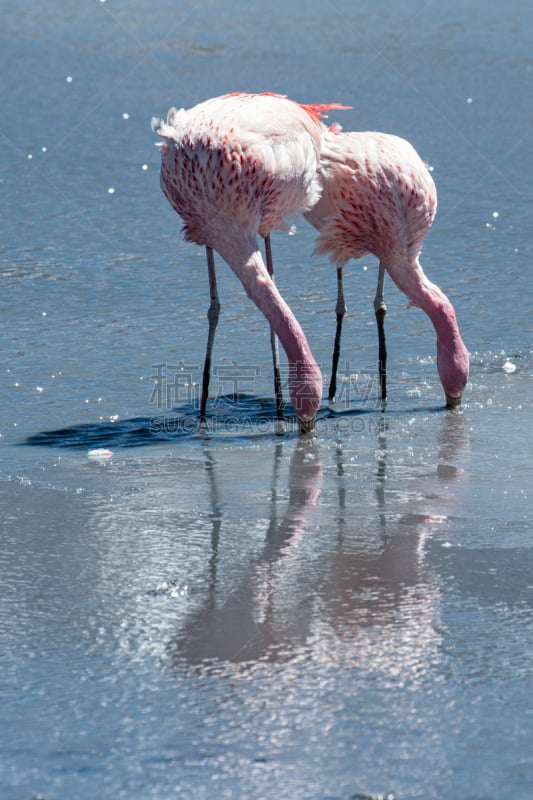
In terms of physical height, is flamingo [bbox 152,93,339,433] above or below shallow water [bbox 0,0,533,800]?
above

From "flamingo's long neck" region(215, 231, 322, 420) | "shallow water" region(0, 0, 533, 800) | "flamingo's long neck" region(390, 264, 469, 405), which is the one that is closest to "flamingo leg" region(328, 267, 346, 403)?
"shallow water" region(0, 0, 533, 800)

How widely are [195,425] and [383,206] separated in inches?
58.9

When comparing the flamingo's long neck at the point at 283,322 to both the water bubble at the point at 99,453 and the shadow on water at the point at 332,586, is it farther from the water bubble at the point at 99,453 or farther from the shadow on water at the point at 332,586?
the water bubble at the point at 99,453

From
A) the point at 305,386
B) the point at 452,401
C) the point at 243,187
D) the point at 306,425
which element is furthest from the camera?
the point at 452,401

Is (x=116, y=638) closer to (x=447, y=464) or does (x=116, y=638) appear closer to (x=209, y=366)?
(x=447, y=464)

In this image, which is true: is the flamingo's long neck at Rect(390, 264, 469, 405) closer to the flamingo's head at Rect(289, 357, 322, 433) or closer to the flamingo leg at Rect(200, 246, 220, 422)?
the flamingo's head at Rect(289, 357, 322, 433)

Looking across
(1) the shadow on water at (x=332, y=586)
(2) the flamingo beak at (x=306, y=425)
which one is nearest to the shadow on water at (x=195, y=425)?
(2) the flamingo beak at (x=306, y=425)

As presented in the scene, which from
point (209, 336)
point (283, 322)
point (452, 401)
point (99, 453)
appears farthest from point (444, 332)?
point (99, 453)

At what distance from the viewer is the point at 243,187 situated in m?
5.88

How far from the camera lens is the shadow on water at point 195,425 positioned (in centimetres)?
567

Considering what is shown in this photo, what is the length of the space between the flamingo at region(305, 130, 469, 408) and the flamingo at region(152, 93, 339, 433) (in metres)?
0.33

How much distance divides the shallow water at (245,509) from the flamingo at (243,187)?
0.39 m

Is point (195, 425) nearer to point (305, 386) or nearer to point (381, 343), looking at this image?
point (305, 386)

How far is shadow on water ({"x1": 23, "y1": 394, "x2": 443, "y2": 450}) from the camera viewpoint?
567 centimetres
